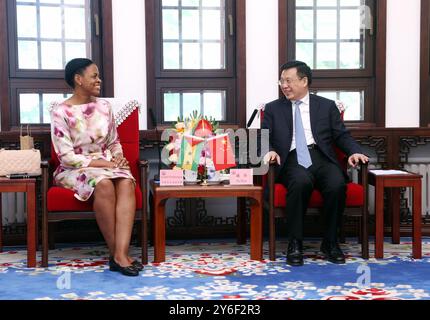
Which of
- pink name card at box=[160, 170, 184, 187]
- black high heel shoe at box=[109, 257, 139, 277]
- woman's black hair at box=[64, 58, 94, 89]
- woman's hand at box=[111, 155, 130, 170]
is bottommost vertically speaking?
black high heel shoe at box=[109, 257, 139, 277]

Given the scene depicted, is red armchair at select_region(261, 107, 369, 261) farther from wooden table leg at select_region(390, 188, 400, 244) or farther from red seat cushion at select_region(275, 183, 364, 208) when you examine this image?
wooden table leg at select_region(390, 188, 400, 244)

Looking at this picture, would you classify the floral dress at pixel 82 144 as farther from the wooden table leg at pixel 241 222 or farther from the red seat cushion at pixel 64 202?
the wooden table leg at pixel 241 222

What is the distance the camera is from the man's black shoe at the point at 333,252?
3734mm

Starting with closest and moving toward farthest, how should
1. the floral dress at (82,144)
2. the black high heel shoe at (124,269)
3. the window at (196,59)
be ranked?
the black high heel shoe at (124,269) < the floral dress at (82,144) < the window at (196,59)

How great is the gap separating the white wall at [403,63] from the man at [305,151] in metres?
0.90

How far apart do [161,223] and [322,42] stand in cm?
211

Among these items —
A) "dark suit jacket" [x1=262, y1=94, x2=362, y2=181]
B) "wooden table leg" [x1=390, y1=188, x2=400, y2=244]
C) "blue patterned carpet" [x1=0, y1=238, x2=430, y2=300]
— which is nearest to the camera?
"blue patterned carpet" [x1=0, y1=238, x2=430, y2=300]

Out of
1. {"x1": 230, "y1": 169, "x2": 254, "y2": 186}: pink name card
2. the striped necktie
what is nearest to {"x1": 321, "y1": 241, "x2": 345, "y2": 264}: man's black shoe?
the striped necktie

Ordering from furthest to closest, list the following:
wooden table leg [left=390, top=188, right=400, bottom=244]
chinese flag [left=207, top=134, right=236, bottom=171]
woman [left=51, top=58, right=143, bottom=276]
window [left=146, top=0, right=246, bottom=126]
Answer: window [left=146, top=0, right=246, bottom=126], wooden table leg [left=390, top=188, right=400, bottom=244], chinese flag [left=207, top=134, right=236, bottom=171], woman [left=51, top=58, right=143, bottom=276]

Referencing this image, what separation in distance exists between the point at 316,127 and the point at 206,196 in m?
0.94

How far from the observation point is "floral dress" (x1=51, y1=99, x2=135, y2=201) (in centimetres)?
366

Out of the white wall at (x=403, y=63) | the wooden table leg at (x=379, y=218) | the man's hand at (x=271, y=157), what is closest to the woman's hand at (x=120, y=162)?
the man's hand at (x=271, y=157)

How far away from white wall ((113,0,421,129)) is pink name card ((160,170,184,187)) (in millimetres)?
927

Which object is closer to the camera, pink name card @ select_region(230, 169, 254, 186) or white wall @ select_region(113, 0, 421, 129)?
pink name card @ select_region(230, 169, 254, 186)
